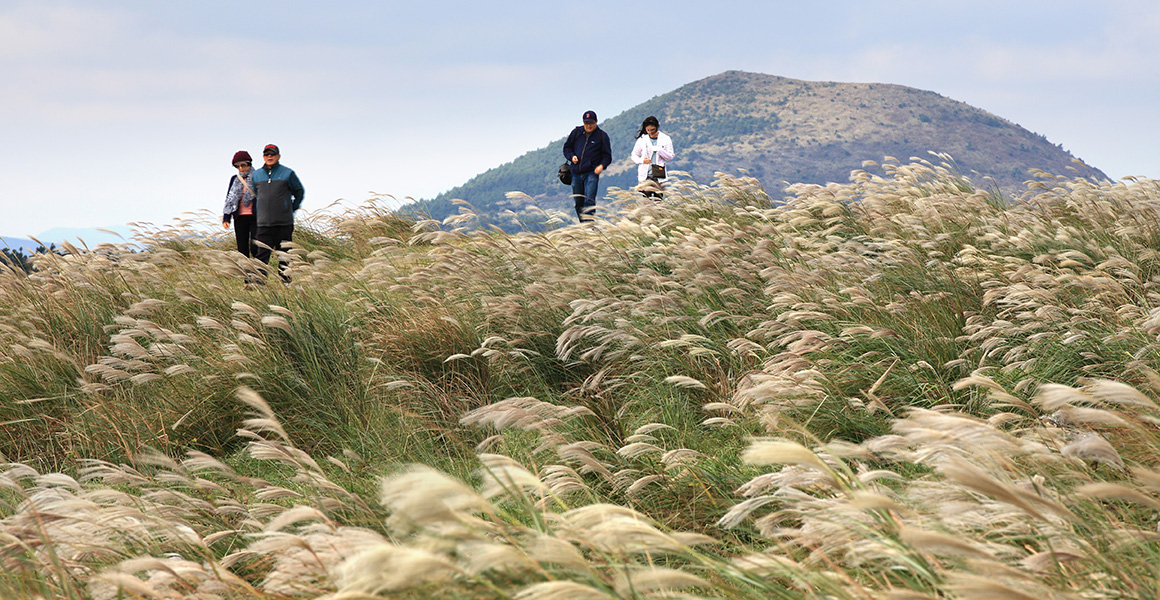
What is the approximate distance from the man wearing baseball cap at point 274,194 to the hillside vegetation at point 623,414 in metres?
1.73

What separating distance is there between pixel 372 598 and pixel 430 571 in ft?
0.62

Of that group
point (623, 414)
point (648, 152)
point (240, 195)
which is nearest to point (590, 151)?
point (648, 152)

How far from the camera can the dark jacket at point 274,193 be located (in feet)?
31.5

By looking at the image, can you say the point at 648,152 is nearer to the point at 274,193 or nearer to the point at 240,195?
the point at 274,193

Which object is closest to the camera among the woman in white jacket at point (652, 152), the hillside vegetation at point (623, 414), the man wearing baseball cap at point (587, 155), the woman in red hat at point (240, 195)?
the hillside vegetation at point (623, 414)

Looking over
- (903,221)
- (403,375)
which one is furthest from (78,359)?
(903,221)

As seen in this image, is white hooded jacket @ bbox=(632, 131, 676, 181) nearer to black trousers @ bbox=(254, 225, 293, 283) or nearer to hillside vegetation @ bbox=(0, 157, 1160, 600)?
hillside vegetation @ bbox=(0, 157, 1160, 600)

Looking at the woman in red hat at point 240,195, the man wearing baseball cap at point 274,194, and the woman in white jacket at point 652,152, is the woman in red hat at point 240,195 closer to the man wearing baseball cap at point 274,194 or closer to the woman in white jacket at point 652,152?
the man wearing baseball cap at point 274,194

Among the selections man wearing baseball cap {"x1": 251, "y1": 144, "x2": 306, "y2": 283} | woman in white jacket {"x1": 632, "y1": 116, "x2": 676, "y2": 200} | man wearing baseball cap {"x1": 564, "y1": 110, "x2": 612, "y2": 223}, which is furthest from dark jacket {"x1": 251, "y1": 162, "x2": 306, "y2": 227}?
woman in white jacket {"x1": 632, "y1": 116, "x2": 676, "y2": 200}

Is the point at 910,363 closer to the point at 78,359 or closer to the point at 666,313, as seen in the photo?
the point at 666,313

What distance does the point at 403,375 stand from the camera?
16.6ft

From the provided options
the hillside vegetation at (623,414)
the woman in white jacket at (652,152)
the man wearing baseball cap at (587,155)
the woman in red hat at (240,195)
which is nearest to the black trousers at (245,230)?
the woman in red hat at (240,195)

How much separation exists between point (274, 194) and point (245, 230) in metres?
0.99

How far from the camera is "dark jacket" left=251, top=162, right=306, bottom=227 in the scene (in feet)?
31.5
